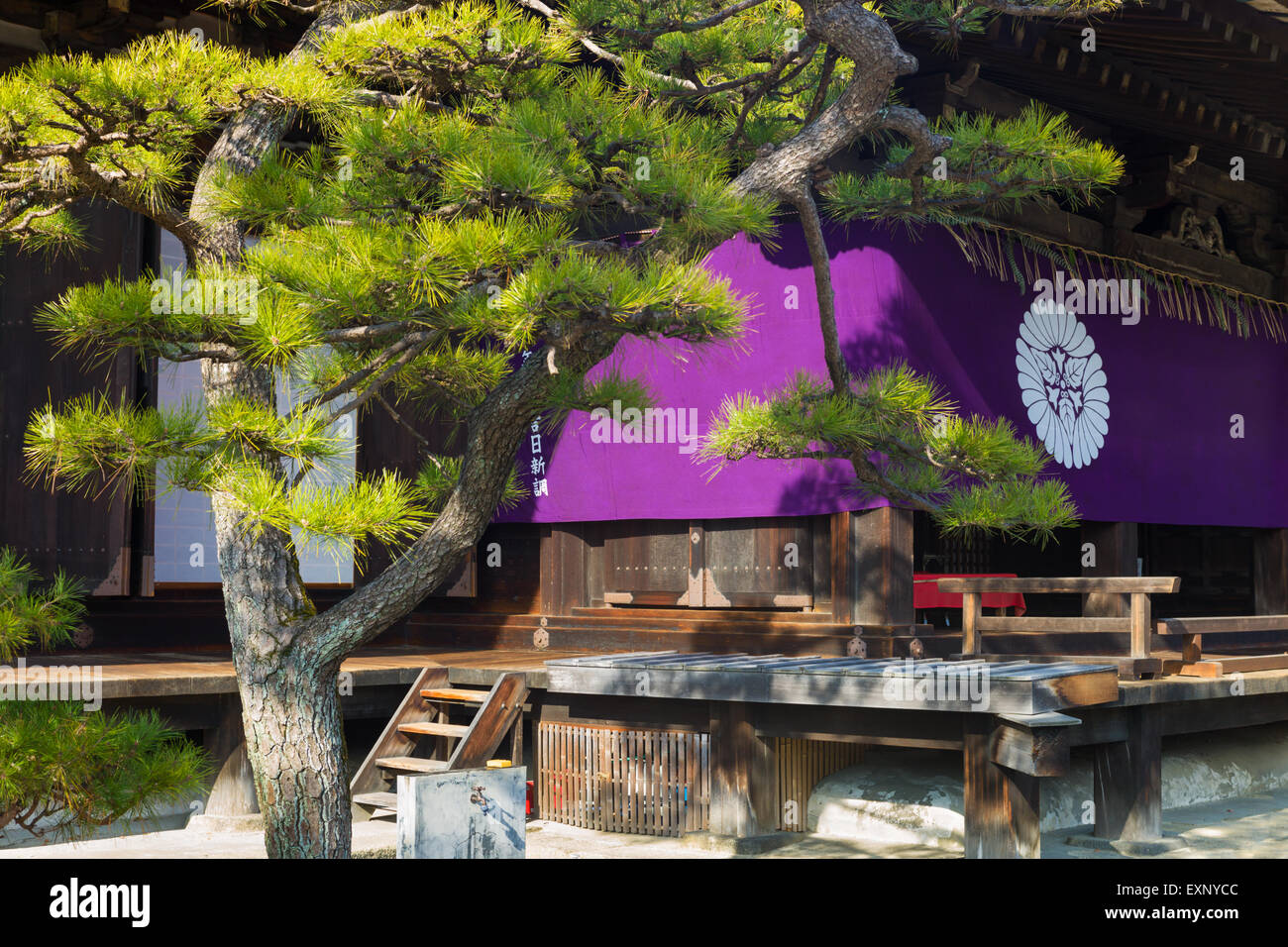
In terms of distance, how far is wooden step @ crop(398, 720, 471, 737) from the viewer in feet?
22.4

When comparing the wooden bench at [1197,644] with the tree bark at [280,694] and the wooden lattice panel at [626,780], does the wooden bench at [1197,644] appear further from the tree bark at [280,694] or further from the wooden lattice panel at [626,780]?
the tree bark at [280,694]

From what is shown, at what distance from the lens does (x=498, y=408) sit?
4.26 metres

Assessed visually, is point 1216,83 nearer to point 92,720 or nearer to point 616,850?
point 616,850

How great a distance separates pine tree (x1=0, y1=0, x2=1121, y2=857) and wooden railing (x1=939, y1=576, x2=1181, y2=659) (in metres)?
1.77

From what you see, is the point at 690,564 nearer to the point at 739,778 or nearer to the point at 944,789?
the point at 739,778

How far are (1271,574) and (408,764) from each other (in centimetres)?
674

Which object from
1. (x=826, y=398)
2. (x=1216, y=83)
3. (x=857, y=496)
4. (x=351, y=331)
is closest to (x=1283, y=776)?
(x=857, y=496)

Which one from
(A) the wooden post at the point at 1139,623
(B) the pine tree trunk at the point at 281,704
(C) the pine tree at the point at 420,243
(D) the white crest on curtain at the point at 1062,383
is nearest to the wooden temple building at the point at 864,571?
(A) the wooden post at the point at 1139,623

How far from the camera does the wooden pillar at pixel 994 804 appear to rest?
5.54 metres

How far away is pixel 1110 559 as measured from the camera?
27.2ft

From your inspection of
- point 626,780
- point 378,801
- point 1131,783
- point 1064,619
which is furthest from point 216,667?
point 1131,783

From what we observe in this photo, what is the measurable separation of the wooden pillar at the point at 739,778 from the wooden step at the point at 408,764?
1.38 meters

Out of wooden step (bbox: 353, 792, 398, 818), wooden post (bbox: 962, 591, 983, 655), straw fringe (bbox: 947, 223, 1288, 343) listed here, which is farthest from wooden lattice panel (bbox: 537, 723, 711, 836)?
straw fringe (bbox: 947, 223, 1288, 343)

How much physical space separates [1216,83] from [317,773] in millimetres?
6625
